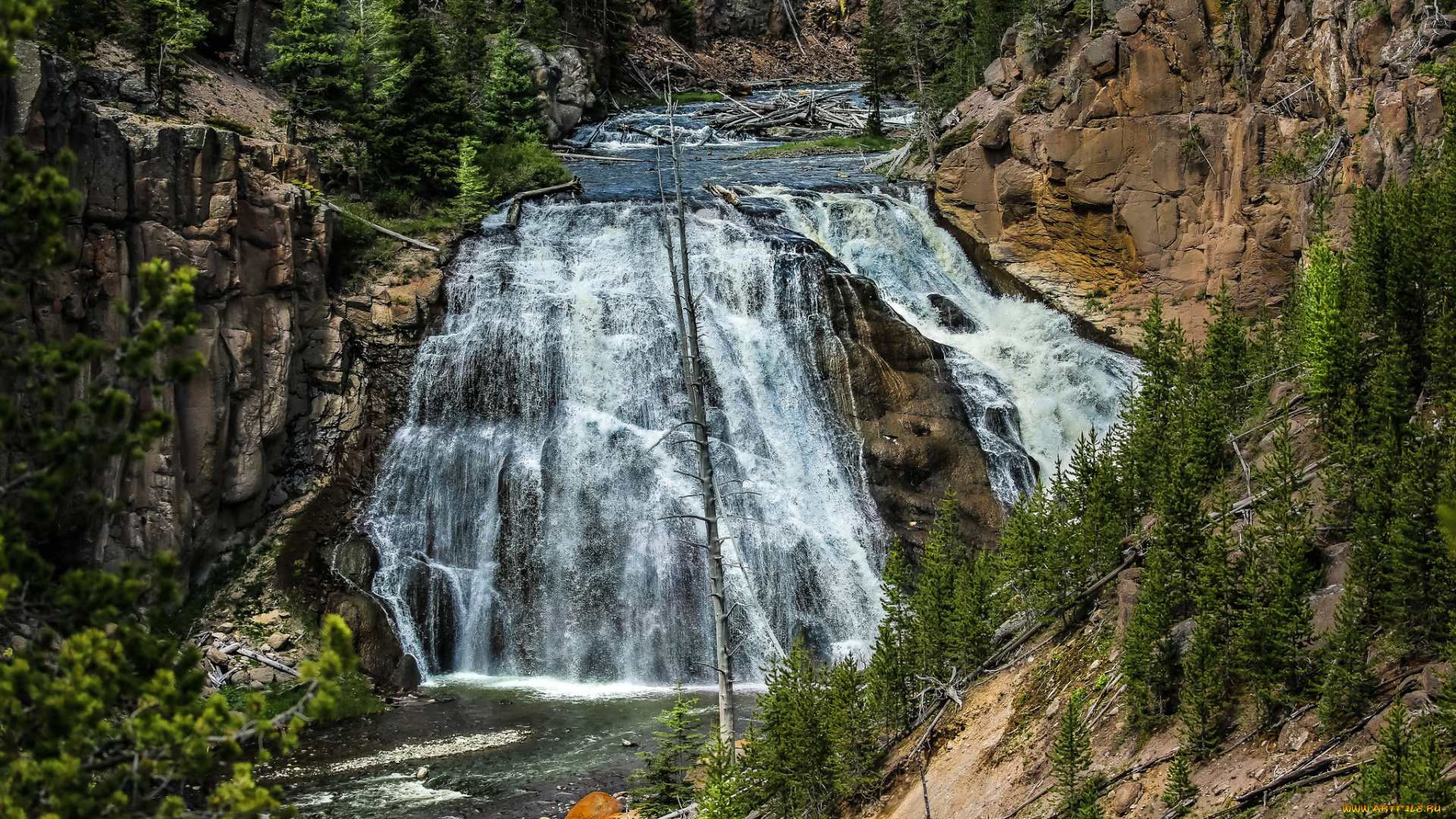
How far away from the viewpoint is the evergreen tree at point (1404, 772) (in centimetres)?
600

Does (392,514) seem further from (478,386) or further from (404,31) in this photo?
(404,31)

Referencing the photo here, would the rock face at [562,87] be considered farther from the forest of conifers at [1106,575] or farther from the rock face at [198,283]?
the forest of conifers at [1106,575]

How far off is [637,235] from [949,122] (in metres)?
Answer: 13.5

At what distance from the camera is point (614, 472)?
23547 mm

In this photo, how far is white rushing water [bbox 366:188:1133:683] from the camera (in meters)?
21.5

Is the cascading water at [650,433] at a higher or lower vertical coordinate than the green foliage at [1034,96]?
lower

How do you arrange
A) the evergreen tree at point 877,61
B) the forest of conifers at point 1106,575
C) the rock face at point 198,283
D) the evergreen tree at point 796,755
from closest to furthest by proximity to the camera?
the forest of conifers at point 1106,575, the evergreen tree at point 796,755, the rock face at point 198,283, the evergreen tree at point 877,61

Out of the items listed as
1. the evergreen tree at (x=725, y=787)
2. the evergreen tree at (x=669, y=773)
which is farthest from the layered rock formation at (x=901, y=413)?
the evergreen tree at (x=725, y=787)

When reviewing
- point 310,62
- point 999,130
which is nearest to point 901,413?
point 999,130

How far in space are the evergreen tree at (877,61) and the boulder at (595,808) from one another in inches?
1526

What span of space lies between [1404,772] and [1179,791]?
1841 millimetres

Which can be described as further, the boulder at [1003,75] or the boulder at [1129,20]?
the boulder at [1003,75]

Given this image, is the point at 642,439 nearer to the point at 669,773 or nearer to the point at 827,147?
the point at 669,773

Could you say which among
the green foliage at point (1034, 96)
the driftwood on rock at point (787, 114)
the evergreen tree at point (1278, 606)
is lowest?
the evergreen tree at point (1278, 606)
